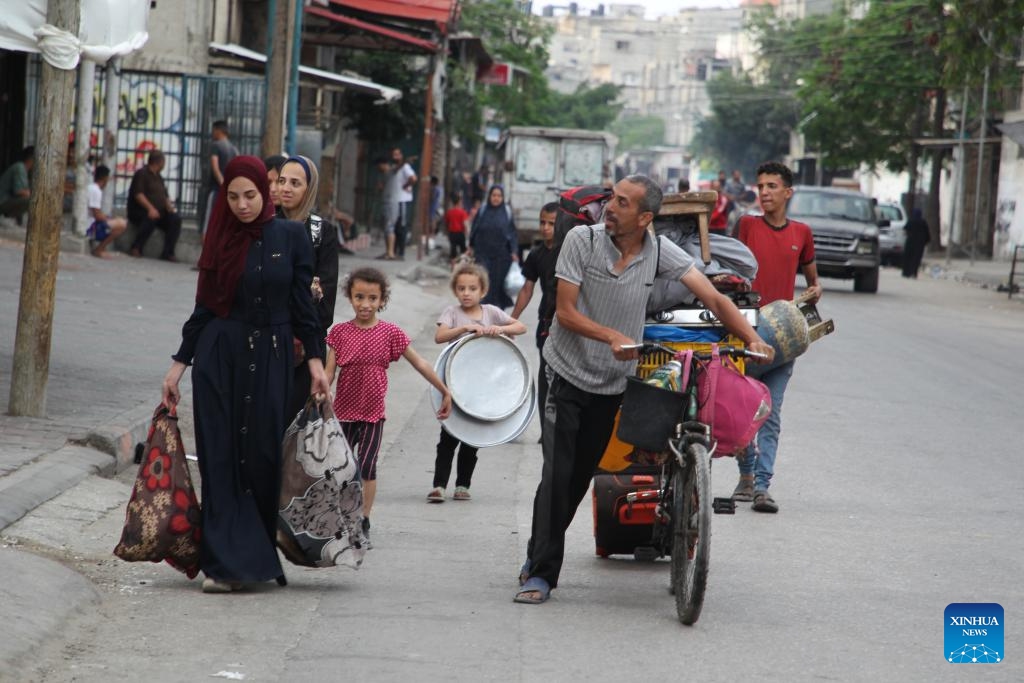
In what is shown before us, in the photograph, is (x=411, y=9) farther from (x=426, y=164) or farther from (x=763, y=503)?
(x=763, y=503)

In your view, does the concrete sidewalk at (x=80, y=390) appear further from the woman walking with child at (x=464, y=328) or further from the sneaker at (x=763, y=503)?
the sneaker at (x=763, y=503)

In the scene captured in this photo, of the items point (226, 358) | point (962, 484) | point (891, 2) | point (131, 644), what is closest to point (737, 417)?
point (226, 358)

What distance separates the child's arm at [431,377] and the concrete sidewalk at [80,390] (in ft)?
6.10

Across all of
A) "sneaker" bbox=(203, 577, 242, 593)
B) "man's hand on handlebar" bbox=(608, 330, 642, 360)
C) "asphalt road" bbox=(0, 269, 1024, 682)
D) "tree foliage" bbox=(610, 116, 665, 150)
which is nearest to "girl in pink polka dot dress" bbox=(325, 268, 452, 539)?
"asphalt road" bbox=(0, 269, 1024, 682)

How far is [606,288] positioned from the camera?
6199 mm

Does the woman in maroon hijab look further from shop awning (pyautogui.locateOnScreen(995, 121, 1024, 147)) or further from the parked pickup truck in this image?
shop awning (pyautogui.locateOnScreen(995, 121, 1024, 147))

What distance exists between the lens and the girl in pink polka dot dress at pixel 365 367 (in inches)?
294

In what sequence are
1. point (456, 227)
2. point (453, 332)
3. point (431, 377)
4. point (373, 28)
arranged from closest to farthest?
point (431, 377) → point (453, 332) → point (373, 28) → point (456, 227)

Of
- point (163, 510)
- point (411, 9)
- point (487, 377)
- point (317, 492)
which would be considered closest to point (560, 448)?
point (317, 492)

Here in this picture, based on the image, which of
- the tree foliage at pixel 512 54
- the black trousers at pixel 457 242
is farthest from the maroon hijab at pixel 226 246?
the tree foliage at pixel 512 54

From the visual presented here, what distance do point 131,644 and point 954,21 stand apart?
2066 centimetres

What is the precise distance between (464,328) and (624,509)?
2.07m

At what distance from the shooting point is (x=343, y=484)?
20.9ft

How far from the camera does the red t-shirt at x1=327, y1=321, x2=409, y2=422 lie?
7.52 meters
